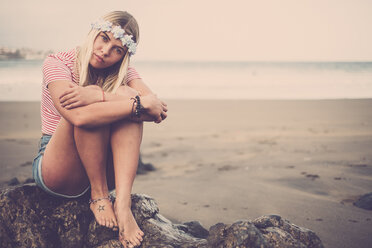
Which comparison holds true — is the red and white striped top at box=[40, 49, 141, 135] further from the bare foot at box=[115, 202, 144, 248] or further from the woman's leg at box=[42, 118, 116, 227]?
the bare foot at box=[115, 202, 144, 248]

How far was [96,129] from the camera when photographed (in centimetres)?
243

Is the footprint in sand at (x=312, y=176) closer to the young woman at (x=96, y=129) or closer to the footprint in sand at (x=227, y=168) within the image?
the footprint in sand at (x=227, y=168)

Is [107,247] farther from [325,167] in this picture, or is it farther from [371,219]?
A: [325,167]

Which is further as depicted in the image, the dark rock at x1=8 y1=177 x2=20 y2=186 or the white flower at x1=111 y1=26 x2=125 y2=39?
the dark rock at x1=8 y1=177 x2=20 y2=186

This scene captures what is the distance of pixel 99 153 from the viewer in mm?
2467

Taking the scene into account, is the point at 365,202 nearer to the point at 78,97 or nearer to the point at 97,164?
the point at 97,164

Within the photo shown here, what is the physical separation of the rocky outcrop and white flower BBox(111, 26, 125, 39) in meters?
1.16

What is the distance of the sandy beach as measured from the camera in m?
3.82

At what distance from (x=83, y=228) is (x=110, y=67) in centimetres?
120

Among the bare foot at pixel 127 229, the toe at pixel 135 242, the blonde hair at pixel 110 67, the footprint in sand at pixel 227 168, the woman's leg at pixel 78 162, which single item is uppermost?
the blonde hair at pixel 110 67

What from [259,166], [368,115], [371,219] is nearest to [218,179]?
[259,166]

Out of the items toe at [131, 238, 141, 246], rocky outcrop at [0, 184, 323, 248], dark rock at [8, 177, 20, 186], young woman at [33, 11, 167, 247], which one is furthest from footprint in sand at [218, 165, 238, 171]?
toe at [131, 238, 141, 246]

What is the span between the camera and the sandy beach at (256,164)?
3.82 meters

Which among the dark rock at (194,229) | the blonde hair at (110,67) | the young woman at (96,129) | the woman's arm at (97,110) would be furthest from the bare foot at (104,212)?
the blonde hair at (110,67)
